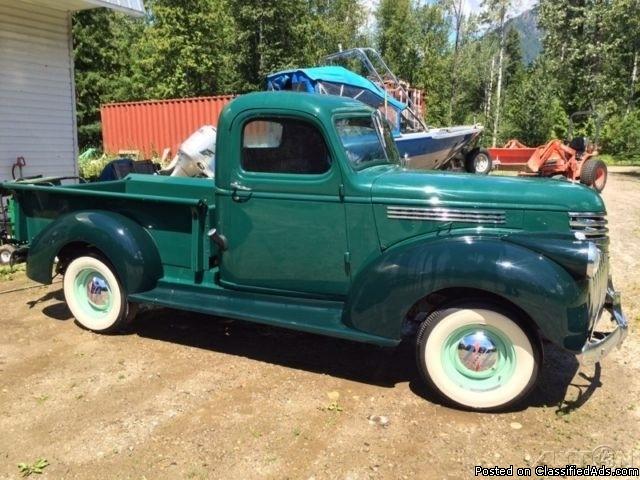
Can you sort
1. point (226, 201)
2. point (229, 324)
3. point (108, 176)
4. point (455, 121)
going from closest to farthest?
point (226, 201), point (229, 324), point (108, 176), point (455, 121)

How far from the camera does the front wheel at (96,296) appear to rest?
4758mm

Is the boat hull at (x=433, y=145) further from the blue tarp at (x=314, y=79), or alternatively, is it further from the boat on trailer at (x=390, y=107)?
the blue tarp at (x=314, y=79)

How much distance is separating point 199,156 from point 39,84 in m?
5.61

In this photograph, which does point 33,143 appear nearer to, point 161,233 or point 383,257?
point 161,233

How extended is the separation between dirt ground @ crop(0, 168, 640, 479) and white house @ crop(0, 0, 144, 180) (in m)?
5.62

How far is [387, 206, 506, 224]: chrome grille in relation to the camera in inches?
147

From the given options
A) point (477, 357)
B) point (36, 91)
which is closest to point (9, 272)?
point (36, 91)

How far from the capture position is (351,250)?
3975 mm

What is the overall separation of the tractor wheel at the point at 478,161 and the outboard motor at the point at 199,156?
870cm

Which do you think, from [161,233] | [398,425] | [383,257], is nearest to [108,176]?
[161,233]

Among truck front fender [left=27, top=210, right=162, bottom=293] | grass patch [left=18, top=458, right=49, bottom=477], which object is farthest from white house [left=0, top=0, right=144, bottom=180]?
grass patch [left=18, top=458, right=49, bottom=477]

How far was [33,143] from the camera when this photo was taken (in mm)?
9820

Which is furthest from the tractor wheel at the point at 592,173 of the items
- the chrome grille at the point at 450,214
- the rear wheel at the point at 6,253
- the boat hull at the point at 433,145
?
the rear wheel at the point at 6,253

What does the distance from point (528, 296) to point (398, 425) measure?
1.08 metres
